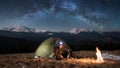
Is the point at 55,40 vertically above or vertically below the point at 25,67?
above

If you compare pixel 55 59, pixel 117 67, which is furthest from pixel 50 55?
pixel 117 67

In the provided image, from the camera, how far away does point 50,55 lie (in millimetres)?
21969

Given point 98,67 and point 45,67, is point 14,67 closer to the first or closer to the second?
point 45,67

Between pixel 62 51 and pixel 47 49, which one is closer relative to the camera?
pixel 47 49

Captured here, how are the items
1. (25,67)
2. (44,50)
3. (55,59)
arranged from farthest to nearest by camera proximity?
1. (44,50)
2. (55,59)
3. (25,67)

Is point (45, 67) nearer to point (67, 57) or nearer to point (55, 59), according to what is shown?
point (55, 59)

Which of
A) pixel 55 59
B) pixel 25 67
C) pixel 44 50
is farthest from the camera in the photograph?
pixel 44 50

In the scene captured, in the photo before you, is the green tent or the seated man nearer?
the green tent

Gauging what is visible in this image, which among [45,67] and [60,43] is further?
[60,43]

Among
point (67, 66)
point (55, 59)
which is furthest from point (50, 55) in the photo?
point (67, 66)

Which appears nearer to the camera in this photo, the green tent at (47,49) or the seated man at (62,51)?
the green tent at (47,49)

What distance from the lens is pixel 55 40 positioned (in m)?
A: 23.2

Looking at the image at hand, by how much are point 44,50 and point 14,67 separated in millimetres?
6168

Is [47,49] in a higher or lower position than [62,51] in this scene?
higher
